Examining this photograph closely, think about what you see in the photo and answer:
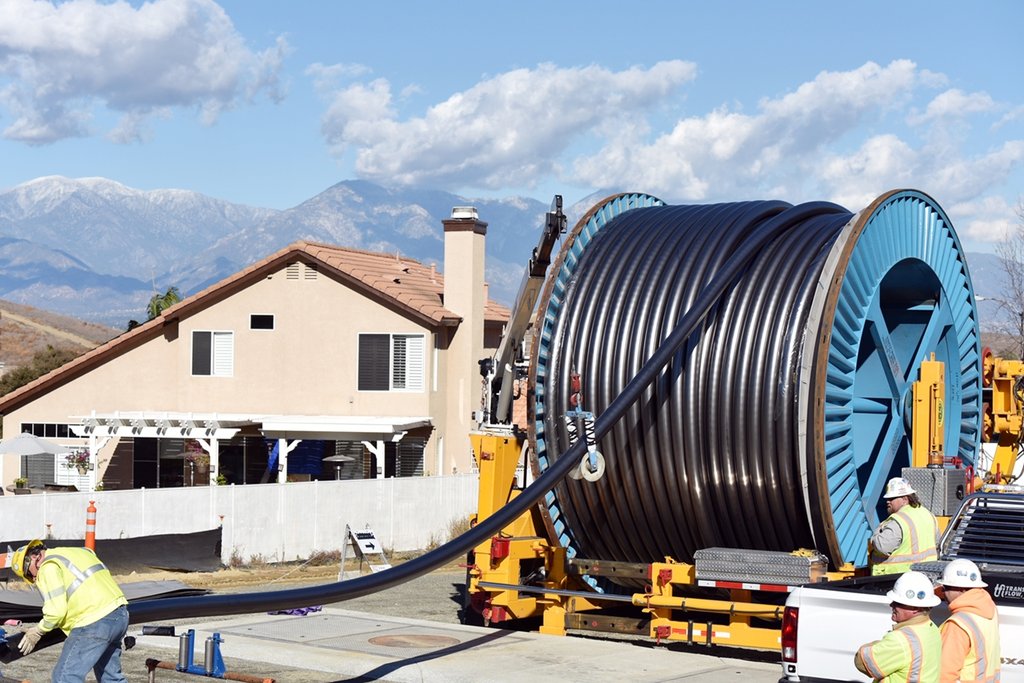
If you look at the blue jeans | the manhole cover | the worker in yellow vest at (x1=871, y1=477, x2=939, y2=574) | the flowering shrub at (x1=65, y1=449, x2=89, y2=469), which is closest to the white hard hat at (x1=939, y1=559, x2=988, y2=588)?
the worker in yellow vest at (x1=871, y1=477, x2=939, y2=574)

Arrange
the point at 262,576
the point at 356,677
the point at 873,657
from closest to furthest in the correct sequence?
the point at 873,657
the point at 356,677
the point at 262,576

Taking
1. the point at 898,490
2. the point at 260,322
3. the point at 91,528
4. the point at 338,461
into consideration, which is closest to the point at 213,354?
the point at 260,322

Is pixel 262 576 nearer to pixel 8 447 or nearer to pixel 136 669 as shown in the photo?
pixel 136 669

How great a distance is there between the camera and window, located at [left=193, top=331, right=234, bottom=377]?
34.4 meters

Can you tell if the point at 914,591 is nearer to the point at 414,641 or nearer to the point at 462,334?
the point at 414,641

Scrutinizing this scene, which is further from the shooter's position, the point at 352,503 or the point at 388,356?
the point at 388,356

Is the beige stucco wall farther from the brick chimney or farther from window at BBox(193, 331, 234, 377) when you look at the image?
window at BBox(193, 331, 234, 377)

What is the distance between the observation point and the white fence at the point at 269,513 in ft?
66.8

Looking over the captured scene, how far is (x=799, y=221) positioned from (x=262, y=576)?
10.9m

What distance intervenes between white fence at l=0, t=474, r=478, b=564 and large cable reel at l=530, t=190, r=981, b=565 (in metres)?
8.77

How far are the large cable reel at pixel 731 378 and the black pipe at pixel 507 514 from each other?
5.5 inches

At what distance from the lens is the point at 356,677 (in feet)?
41.0

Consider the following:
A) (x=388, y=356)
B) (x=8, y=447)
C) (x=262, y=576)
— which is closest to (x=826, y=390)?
(x=262, y=576)

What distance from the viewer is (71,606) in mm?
9578
